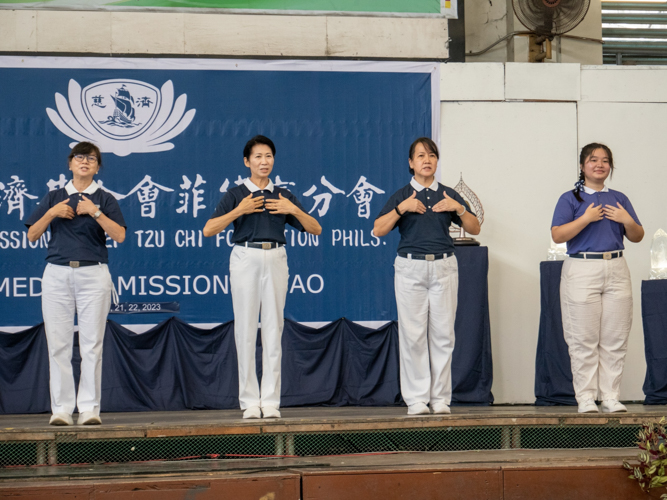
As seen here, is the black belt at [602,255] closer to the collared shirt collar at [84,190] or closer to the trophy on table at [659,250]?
the trophy on table at [659,250]

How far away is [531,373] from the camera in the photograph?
5605 millimetres

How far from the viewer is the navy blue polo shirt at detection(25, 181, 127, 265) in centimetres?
362

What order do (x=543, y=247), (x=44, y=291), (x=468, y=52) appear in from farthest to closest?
(x=468, y=52) → (x=543, y=247) → (x=44, y=291)

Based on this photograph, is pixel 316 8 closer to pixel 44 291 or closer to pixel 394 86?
pixel 394 86

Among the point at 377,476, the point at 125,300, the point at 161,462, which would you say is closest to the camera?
the point at 377,476

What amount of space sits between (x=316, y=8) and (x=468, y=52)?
2.03 meters

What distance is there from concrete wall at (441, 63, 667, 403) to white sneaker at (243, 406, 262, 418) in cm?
258

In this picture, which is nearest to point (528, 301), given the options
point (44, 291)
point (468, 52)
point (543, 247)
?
point (543, 247)

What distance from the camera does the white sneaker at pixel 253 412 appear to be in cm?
356

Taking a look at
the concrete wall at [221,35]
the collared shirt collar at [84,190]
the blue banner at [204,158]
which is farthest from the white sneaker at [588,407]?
the concrete wall at [221,35]

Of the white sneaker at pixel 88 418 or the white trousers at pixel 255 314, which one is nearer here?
the white sneaker at pixel 88 418

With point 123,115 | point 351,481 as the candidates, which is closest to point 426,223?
point 351,481

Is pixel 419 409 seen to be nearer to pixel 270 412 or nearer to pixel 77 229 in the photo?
pixel 270 412

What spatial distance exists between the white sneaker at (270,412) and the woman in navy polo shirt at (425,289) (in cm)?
70
